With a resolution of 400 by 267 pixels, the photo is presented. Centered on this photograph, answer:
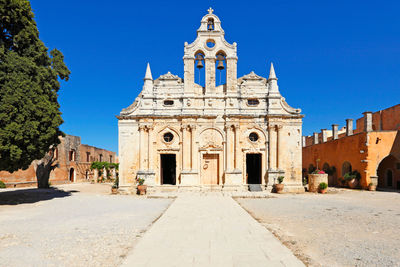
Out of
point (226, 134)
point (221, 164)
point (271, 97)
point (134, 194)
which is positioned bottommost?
point (134, 194)

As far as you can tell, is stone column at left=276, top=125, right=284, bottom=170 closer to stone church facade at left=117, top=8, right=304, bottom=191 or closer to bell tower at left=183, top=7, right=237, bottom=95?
stone church facade at left=117, top=8, right=304, bottom=191

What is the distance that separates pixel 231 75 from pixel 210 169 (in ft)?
24.1

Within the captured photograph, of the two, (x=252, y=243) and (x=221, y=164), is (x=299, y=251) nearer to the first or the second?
(x=252, y=243)

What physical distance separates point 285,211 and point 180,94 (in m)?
12.1

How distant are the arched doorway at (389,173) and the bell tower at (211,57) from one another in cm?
1556

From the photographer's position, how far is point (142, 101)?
65.6 ft

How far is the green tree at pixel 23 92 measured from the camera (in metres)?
12.2

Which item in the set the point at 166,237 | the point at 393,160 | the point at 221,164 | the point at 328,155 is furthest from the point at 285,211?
the point at 328,155

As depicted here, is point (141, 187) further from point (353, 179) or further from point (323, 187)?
point (353, 179)

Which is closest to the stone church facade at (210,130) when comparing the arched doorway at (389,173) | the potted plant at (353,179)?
the potted plant at (353,179)

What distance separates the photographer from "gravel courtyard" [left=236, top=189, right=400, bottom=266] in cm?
562

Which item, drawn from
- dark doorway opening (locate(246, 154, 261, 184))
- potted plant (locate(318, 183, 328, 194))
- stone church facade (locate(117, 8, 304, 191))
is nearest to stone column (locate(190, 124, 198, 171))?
stone church facade (locate(117, 8, 304, 191))

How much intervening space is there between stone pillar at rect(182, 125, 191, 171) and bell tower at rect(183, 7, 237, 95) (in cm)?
294

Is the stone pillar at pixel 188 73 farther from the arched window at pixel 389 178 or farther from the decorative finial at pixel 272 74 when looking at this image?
the arched window at pixel 389 178
